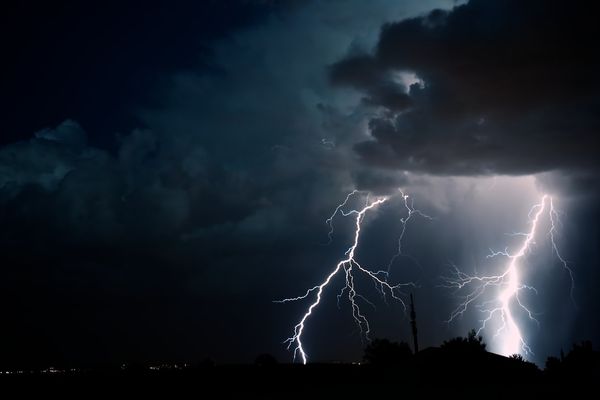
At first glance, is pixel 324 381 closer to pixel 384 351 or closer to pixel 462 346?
pixel 462 346

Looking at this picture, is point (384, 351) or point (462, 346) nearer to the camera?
Answer: point (462, 346)

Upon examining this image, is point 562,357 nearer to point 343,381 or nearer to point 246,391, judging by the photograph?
point 343,381

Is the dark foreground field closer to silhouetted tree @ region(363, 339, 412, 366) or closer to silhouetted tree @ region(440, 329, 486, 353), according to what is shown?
silhouetted tree @ region(440, 329, 486, 353)

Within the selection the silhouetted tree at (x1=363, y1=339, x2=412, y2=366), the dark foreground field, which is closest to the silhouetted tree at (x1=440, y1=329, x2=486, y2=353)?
the dark foreground field

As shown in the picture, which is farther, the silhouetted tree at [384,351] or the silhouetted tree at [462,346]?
the silhouetted tree at [384,351]

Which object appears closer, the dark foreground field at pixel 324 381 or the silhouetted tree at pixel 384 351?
the dark foreground field at pixel 324 381

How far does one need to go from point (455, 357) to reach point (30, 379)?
1903 cm

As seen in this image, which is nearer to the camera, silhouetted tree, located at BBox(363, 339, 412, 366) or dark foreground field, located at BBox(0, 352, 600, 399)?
dark foreground field, located at BBox(0, 352, 600, 399)

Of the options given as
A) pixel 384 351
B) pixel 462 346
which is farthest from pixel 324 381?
pixel 384 351

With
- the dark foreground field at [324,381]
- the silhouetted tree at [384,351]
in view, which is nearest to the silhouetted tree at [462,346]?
the dark foreground field at [324,381]

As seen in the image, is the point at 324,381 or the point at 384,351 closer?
the point at 324,381

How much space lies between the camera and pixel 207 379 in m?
21.8

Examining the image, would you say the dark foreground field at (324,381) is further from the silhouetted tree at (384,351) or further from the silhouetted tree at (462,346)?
the silhouetted tree at (384,351)

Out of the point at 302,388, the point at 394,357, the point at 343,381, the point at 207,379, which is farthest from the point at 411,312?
the point at 207,379
